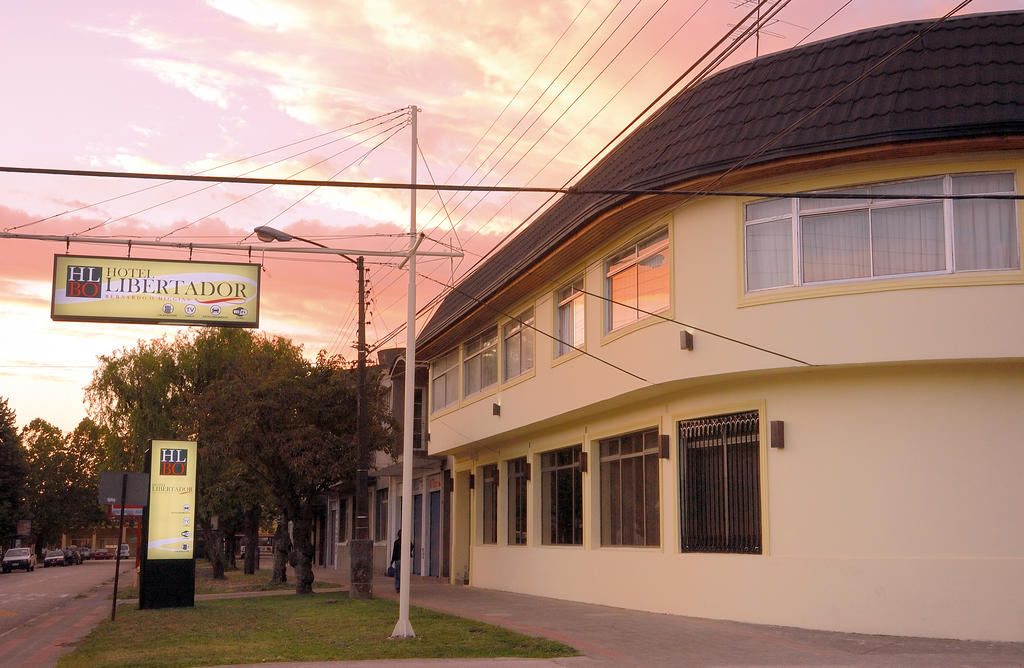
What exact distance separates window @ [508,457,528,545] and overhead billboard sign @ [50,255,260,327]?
1077cm

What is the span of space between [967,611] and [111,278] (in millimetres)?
13677

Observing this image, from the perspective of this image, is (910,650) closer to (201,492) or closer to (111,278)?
(111,278)

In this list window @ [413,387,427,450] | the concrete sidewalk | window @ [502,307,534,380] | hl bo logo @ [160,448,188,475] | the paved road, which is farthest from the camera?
window @ [413,387,427,450]

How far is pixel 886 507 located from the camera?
15.3 meters

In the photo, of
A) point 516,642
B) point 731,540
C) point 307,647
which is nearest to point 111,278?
point 307,647

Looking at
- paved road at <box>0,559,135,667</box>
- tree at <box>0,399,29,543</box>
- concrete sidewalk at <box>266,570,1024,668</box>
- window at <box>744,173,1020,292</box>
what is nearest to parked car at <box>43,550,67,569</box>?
tree at <box>0,399,29,543</box>

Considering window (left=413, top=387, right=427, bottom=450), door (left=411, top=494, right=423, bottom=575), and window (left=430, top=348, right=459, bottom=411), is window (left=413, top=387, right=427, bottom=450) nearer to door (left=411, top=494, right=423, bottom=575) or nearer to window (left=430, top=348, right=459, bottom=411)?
door (left=411, top=494, right=423, bottom=575)

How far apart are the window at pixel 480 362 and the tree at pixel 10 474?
5371 cm

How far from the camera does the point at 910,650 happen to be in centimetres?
1352

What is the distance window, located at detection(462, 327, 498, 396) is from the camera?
2881 centimetres

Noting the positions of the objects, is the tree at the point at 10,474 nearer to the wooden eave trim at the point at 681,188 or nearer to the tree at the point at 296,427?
the tree at the point at 296,427

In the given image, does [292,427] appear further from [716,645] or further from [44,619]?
[716,645]

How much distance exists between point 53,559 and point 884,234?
3270 inches

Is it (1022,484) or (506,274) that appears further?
(506,274)
